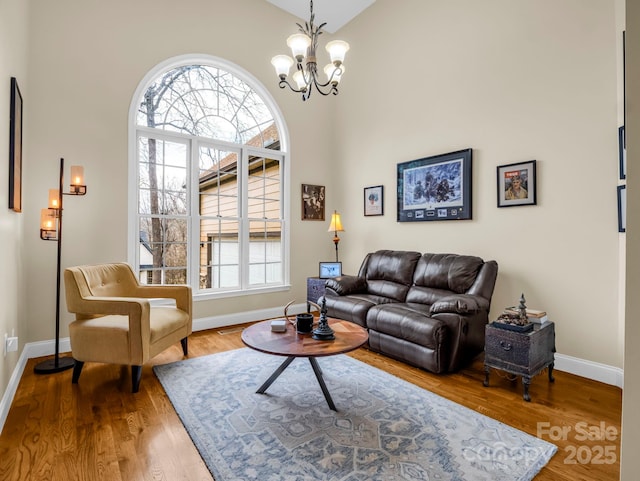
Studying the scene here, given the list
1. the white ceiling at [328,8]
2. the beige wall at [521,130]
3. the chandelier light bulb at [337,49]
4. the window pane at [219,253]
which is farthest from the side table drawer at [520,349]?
the white ceiling at [328,8]

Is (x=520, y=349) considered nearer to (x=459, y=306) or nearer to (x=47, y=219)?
(x=459, y=306)

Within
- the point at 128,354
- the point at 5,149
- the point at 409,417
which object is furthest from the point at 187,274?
the point at 409,417

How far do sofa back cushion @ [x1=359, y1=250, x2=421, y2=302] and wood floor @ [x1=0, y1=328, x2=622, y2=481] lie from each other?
0.98 metres

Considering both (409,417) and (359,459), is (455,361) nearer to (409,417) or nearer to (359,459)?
(409,417)

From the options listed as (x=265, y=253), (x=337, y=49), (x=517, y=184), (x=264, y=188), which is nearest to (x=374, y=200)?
(x=264, y=188)

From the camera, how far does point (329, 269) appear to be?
184 inches

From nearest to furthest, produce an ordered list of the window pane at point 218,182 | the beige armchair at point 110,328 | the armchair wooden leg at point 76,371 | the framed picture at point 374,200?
1. the beige armchair at point 110,328
2. the armchair wooden leg at point 76,371
3. the window pane at point 218,182
4. the framed picture at point 374,200

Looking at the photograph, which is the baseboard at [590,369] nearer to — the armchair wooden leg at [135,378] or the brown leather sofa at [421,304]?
the brown leather sofa at [421,304]

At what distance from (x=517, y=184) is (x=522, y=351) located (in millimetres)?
1602

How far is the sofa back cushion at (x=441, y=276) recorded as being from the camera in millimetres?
3361

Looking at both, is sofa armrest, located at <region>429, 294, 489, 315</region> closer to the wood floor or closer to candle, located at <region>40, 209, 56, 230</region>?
the wood floor

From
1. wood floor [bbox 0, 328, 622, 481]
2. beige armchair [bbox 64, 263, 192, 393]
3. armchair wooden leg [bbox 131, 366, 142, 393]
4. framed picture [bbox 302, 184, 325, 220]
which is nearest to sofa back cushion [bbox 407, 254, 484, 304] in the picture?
wood floor [bbox 0, 328, 622, 481]

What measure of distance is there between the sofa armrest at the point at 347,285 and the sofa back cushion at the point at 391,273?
9 cm

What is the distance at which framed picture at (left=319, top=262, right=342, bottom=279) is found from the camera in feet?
15.2
